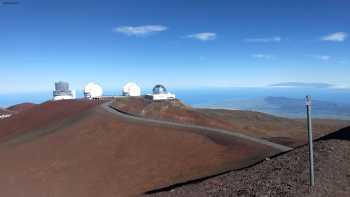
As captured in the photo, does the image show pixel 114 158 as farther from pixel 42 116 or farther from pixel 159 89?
pixel 159 89

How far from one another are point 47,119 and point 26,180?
93.7 ft

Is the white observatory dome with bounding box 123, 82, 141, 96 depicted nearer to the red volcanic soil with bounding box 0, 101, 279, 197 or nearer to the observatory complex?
the observatory complex

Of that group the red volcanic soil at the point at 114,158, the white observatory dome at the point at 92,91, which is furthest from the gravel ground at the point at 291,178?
the white observatory dome at the point at 92,91

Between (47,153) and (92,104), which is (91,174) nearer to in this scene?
(47,153)

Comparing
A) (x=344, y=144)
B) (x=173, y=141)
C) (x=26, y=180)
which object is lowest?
(x=26, y=180)

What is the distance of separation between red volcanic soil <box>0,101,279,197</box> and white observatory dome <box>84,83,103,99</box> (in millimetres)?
38371

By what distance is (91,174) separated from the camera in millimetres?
26938

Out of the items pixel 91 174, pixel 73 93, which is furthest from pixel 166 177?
pixel 73 93

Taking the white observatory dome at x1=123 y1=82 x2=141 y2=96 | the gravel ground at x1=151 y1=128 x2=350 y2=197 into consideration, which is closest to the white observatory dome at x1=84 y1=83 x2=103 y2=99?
the white observatory dome at x1=123 y1=82 x2=141 y2=96

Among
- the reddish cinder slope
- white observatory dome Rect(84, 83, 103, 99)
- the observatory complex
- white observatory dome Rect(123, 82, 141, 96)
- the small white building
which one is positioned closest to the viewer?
the reddish cinder slope

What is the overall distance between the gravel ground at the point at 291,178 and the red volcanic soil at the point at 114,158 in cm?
714

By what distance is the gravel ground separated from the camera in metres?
10.9

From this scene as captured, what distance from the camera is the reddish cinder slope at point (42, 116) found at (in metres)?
51.5

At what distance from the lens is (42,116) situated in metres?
56.1
